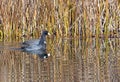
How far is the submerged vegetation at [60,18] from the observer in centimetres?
1448

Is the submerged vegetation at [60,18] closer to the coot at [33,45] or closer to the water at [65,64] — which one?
the water at [65,64]

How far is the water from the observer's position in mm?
8219

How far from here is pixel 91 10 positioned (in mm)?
14594

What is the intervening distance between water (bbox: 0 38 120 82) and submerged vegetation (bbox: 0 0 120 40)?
1.00m

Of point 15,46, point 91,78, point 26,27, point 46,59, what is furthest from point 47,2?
point 91,78

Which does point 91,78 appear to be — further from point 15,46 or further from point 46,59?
point 15,46

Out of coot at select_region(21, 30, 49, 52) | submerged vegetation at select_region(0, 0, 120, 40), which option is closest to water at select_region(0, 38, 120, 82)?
coot at select_region(21, 30, 49, 52)

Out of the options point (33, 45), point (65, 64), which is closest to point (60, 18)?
point (33, 45)

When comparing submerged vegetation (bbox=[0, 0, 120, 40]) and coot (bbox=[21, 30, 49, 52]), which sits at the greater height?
submerged vegetation (bbox=[0, 0, 120, 40])

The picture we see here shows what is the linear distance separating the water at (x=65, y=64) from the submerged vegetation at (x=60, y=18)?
997 mm

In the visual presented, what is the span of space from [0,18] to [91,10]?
7.69ft

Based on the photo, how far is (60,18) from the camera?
1484cm

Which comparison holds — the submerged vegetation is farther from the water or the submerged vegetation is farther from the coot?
the coot

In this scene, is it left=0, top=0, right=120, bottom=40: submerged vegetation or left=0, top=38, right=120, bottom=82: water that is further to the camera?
left=0, top=0, right=120, bottom=40: submerged vegetation
